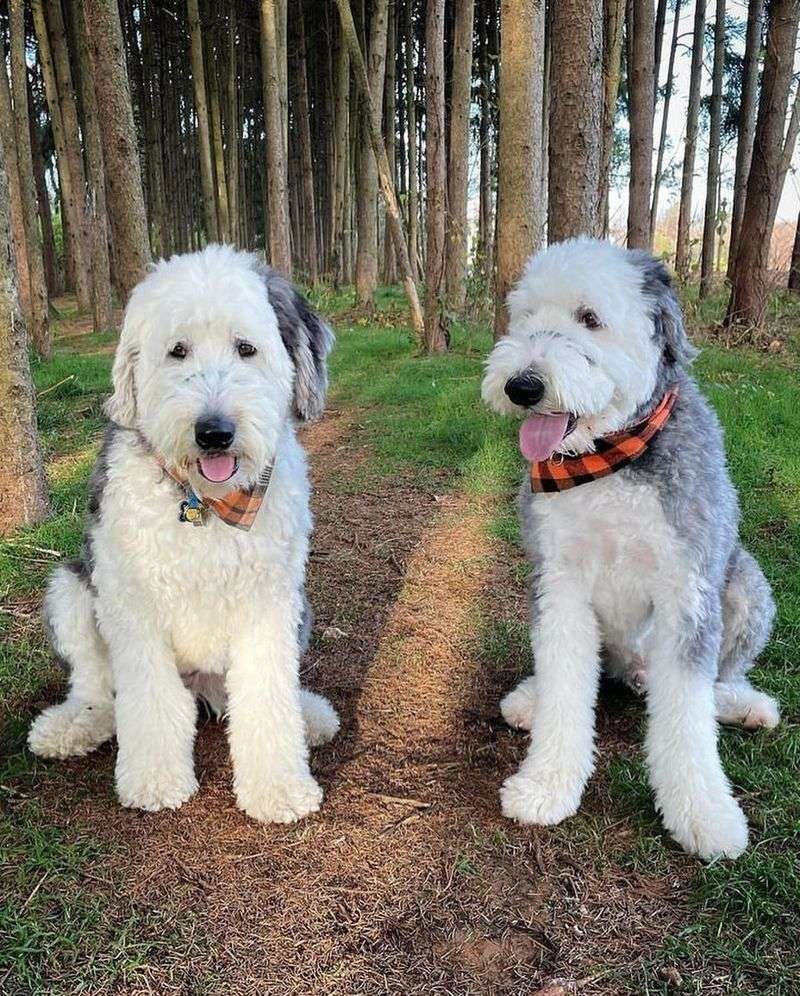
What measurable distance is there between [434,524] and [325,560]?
835mm

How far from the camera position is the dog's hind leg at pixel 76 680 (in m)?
2.88

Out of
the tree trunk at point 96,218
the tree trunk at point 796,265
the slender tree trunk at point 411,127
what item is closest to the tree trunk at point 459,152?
the slender tree trunk at point 411,127

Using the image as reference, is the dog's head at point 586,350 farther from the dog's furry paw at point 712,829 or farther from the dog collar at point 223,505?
the dog's furry paw at point 712,829

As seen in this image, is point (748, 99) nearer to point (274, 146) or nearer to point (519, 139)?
point (274, 146)

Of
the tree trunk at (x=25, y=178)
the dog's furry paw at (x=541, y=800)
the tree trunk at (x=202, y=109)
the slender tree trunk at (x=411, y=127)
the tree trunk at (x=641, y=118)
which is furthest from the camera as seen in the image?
the slender tree trunk at (x=411, y=127)

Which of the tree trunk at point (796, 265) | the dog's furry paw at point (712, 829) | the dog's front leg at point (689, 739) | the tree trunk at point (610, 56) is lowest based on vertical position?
the tree trunk at point (796, 265)

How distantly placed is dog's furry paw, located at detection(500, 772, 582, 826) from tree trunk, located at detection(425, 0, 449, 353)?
7.49 metres

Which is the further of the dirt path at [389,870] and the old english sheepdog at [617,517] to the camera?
the old english sheepdog at [617,517]

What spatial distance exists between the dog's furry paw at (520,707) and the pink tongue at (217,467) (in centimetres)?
151

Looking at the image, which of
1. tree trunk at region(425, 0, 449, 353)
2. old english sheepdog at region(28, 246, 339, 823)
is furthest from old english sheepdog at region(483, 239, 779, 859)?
tree trunk at region(425, 0, 449, 353)

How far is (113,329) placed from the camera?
13.9 metres

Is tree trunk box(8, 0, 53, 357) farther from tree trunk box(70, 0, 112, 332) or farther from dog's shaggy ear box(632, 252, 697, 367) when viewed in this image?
dog's shaggy ear box(632, 252, 697, 367)

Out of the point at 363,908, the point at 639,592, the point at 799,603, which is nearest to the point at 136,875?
the point at 363,908

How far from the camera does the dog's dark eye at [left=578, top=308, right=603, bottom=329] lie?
2406 millimetres
